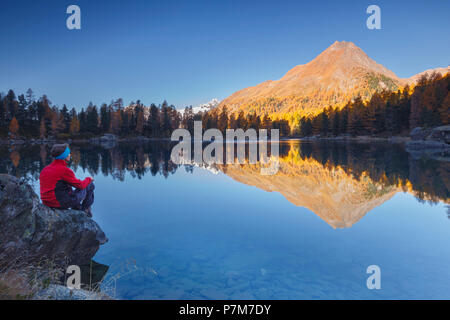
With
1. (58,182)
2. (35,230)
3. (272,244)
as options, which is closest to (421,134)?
(272,244)

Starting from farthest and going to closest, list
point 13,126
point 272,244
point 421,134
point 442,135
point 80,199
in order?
point 13,126
point 421,134
point 442,135
point 272,244
point 80,199

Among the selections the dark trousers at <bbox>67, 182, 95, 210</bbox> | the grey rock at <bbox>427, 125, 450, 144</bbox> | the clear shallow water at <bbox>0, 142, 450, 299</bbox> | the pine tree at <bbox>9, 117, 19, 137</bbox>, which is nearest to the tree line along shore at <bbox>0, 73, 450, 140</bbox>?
the pine tree at <bbox>9, 117, 19, 137</bbox>

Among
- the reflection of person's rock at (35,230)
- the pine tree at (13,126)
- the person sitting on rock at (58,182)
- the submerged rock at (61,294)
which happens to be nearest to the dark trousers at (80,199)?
the person sitting on rock at (58,182)

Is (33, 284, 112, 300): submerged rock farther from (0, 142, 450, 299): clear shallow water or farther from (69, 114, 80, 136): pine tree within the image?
(69, 114, 80, 136): pine tree

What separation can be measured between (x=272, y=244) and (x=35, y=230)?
5255mm

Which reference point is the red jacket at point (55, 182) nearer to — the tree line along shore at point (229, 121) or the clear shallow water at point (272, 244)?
the clear shallow water at point (272, 244)

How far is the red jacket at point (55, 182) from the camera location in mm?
5684

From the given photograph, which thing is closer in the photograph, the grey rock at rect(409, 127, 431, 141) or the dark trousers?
the dark trousers

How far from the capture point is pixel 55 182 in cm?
571

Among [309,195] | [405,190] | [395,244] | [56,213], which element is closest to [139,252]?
[56,213]

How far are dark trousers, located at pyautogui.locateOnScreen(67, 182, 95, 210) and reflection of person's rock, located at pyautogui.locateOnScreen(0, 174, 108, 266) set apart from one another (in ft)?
0.80

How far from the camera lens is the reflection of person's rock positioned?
15.2 feet

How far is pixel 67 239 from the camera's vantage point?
5.59 meters

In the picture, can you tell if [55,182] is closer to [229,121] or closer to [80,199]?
[80,199]
